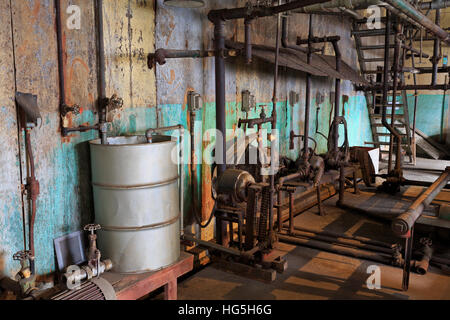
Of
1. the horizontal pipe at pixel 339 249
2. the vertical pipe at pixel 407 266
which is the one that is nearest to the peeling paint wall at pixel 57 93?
the horizontal pipe at pixel 339 249

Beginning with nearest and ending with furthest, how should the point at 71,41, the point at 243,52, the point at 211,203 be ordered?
the point at 71,41 → the point at 243,52 → the point at 211,203

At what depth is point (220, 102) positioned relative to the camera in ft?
13.7

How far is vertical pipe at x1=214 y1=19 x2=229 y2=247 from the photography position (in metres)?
4.05

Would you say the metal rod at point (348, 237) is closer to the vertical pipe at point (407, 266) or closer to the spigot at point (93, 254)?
the vertical pipe at point (407, 266)

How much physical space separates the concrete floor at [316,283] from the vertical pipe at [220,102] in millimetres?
437

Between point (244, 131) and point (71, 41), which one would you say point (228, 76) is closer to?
point (244, 131)

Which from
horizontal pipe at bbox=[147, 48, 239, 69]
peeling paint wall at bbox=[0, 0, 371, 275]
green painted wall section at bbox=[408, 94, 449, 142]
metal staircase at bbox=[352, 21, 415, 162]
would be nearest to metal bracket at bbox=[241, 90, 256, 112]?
peeling paint wall at bbox=[0, 0, 371, 275]

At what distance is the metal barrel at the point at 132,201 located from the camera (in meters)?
3.00

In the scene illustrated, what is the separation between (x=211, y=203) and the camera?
475cm

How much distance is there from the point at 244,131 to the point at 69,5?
9.00ft

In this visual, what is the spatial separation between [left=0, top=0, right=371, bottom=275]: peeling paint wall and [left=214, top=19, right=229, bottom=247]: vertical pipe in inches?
11.6

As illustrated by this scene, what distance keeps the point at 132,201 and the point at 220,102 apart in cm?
162

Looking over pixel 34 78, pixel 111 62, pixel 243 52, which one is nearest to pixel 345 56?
pixel 243 52

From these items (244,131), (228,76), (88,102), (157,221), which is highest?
(228,76)
